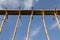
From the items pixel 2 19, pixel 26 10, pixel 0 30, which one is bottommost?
pixel 0 30

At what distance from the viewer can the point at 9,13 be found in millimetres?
20234

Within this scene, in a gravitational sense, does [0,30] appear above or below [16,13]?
below

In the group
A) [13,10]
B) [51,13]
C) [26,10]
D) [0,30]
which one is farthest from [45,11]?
[0,30]

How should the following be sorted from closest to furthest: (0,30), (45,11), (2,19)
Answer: (0,30) < (2,19) < (45,11)

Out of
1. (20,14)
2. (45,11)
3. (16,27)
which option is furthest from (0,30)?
(45,11)

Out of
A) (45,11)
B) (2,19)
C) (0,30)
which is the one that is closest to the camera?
(0,30)

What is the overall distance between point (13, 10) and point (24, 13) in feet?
4.01

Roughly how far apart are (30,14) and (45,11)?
1.69 meters

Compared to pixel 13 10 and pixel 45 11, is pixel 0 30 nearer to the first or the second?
pixel 13 10

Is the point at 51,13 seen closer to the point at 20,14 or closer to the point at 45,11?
the point at 45,11

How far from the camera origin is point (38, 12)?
65.5 feet

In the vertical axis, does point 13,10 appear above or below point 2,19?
above

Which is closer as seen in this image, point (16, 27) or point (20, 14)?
point (16, 27)

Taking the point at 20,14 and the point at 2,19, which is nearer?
the point at 2,19
